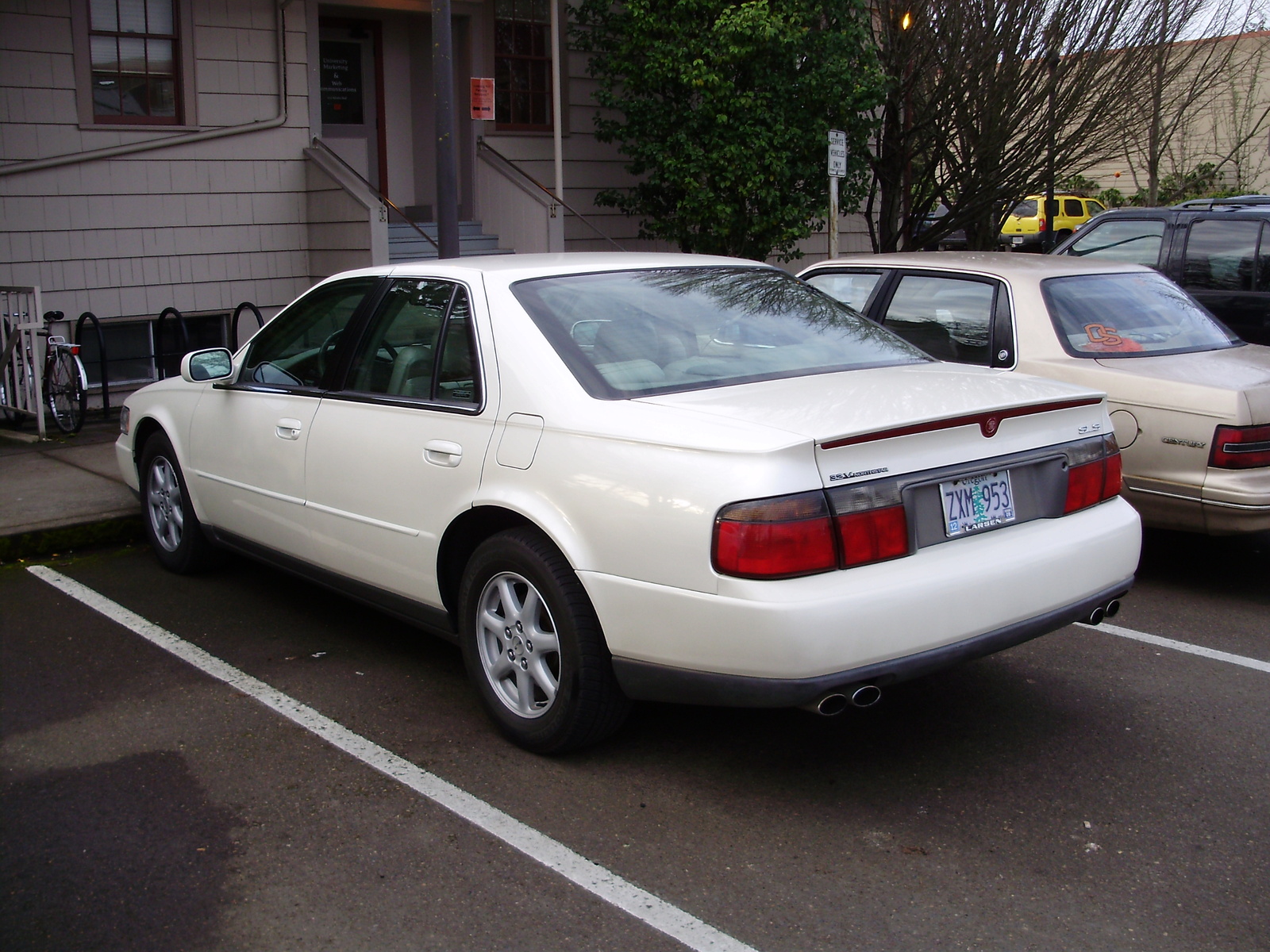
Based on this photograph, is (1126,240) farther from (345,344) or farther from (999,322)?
(345,344)

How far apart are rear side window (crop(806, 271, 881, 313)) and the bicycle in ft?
18.9

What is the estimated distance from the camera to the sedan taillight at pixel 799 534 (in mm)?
3391

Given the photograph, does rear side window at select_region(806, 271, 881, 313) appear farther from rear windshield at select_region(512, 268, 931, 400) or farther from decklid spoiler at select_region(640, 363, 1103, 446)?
decklid spoiler at select_region(640, 363, 1103, 446)

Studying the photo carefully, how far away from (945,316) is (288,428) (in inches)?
138

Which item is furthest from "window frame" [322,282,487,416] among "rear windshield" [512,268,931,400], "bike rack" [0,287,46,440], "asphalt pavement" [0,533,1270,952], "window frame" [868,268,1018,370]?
"bike rack" [0,287,46,440]

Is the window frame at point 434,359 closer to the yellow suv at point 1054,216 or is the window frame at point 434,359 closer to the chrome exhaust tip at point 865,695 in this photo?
the chrome exhaust tip at point 865,695

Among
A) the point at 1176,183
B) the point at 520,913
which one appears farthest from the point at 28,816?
the point at 1176,183

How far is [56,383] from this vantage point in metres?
9.83

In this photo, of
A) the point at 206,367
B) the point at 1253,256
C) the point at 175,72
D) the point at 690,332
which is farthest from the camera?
the point at 175,72

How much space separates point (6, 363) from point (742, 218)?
7270 millimetres

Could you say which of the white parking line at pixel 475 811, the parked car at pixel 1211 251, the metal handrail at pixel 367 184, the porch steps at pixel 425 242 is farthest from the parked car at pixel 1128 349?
the porch steps at pixel 425 242

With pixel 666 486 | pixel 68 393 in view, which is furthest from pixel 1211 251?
pixel 68 393

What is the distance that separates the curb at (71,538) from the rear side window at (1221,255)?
759 centimetres

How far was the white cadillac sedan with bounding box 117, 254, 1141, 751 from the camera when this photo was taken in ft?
11.3
